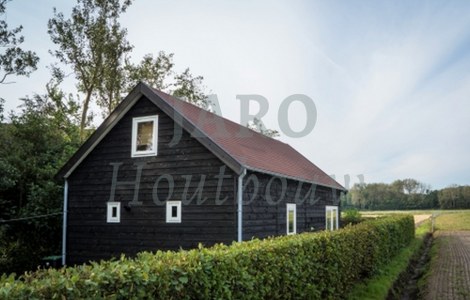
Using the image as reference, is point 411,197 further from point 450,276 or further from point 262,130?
point 450,276

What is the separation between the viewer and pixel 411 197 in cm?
9475

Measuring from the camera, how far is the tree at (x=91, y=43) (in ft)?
96.6

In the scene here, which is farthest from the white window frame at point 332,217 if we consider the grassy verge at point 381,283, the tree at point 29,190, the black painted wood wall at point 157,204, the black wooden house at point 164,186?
the tree at point 29,190

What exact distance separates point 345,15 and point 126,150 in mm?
9899

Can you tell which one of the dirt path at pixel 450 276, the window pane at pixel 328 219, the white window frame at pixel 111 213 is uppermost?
the white window frame at pixel 111 213

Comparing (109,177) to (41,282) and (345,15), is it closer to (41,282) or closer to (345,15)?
(345,15)

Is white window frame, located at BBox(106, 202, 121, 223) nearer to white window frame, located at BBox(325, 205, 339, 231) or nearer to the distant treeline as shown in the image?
white window frame, located at BBox(325, 205, 339, 231)

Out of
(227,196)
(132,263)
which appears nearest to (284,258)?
(132,263)

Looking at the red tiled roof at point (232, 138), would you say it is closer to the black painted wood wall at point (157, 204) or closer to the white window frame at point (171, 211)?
the black painted wood wall at point (157, 204)

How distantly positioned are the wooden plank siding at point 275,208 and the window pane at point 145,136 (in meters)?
3.99

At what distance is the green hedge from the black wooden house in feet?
12.9

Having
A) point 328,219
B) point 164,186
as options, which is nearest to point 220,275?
point 164,186

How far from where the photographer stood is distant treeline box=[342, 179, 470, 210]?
3233 inches

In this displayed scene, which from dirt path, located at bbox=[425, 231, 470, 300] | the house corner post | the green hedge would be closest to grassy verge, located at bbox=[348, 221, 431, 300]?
the green hedge
